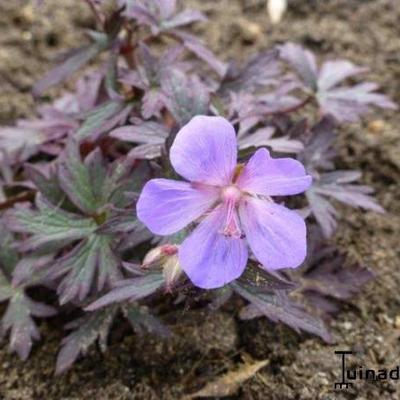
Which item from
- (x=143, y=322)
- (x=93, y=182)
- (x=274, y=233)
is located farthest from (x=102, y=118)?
(x=274, y=233)

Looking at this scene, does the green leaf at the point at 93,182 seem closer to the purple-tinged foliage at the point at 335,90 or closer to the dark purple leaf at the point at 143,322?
the dark purple leaf at the point at 143,322

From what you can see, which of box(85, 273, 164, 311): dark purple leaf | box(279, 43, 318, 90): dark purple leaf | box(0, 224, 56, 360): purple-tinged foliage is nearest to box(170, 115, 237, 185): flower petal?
box(85, 273, 164, 311): dark purple leaf

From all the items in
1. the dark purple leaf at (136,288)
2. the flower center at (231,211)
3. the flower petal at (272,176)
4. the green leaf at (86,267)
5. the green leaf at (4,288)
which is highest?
the flower petal at (272,176)

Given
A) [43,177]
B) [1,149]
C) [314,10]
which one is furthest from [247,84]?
[314,10]

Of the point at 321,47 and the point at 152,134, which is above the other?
the point at 152,134

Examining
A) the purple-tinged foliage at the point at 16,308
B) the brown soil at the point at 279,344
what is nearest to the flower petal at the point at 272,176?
the brown soil at the point at 279,344

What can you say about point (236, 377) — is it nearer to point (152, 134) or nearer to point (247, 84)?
point (152, 134)
